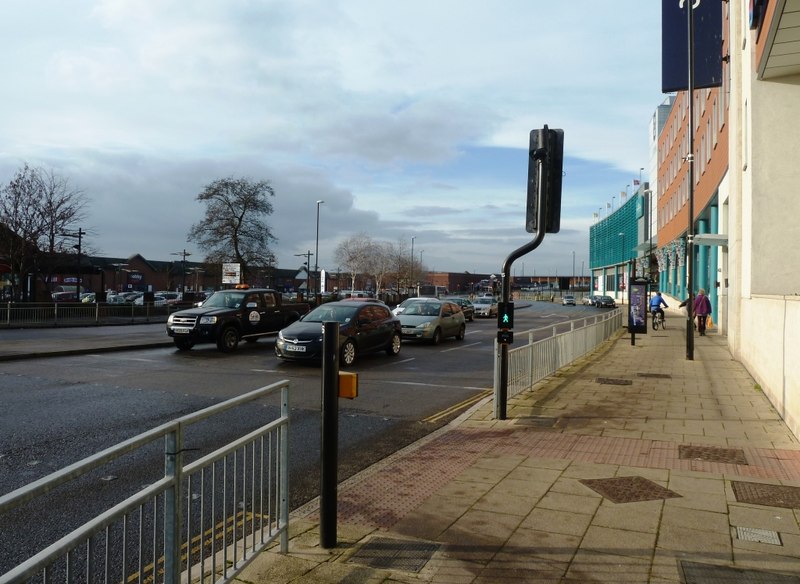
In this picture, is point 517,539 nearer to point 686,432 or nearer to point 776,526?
point 776,526

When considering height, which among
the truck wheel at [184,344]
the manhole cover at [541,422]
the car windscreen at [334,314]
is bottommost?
the manhole cover at [541,422]

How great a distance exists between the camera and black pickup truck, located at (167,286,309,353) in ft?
55.8

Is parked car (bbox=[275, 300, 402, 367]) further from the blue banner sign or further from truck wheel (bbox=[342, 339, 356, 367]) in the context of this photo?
the blue banner sign

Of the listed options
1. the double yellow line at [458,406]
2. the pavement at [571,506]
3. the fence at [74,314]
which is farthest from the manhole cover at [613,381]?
the fence at [74,314]

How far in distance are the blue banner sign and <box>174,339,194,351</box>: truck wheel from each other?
49.3ft

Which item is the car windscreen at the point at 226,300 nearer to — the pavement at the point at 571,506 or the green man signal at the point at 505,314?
the pavement at the point at 571,506

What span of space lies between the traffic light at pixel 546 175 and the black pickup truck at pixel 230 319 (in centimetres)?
1144

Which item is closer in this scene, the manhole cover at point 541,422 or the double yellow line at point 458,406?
the manhole cover at point 541,422

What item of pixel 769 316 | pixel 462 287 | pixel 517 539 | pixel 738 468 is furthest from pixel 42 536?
pixel 462 287

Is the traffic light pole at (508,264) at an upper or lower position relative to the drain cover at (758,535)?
upper

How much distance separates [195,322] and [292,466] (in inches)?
464

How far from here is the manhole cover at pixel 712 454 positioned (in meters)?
6.36

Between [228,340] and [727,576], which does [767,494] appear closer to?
[727,576]

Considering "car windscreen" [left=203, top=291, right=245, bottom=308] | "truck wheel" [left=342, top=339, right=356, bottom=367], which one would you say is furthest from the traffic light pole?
"car windscreen" [left=203, top=291, right=245, bottom=308]
